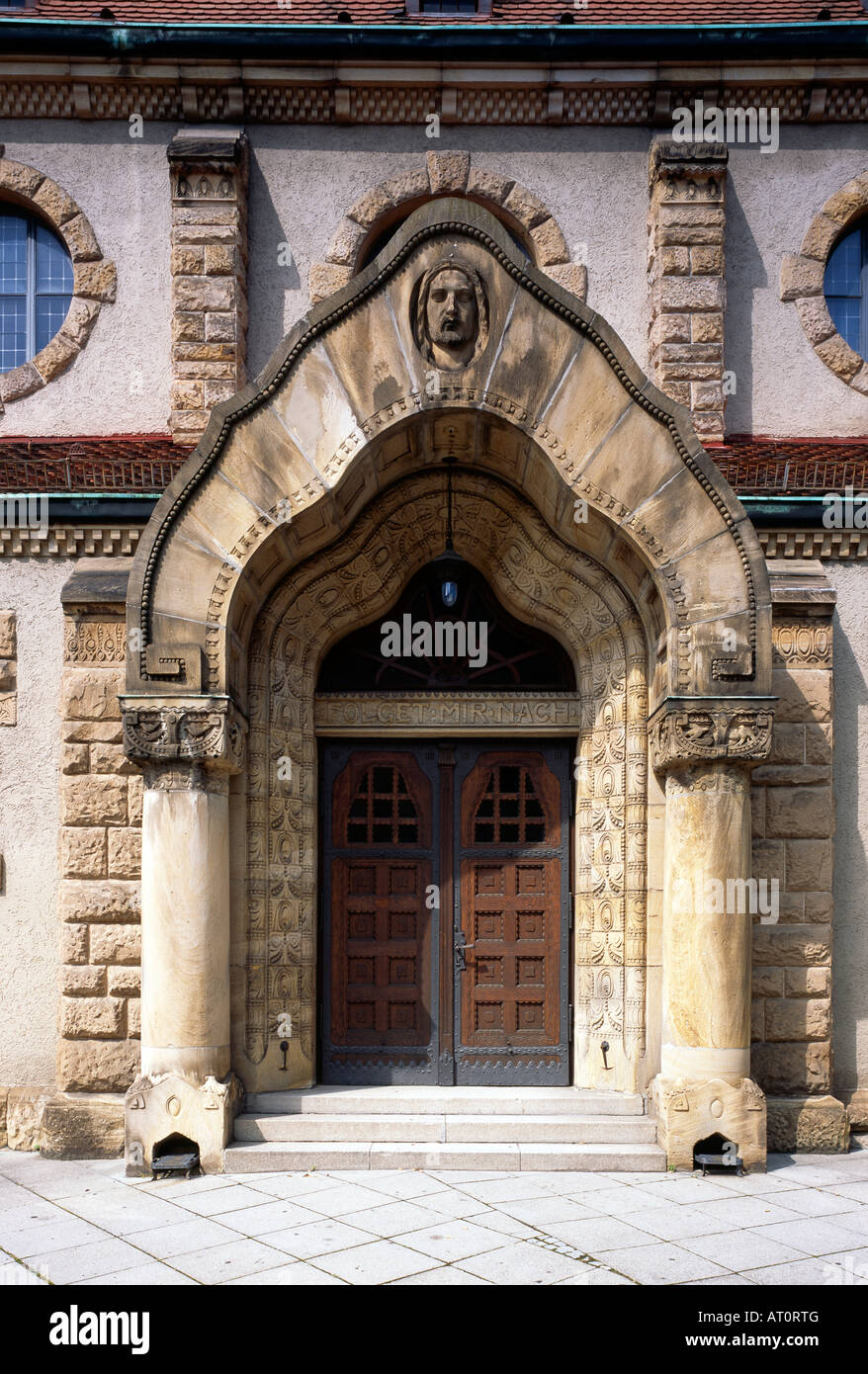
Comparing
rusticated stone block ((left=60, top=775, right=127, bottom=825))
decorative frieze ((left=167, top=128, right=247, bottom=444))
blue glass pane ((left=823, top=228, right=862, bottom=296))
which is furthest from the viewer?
blue glass pane ((left=823, top=228, right=862, bottom=296))

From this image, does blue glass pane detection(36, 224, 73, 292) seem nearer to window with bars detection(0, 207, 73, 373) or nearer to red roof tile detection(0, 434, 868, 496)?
window with bars detection(0, 207, 73, 373)

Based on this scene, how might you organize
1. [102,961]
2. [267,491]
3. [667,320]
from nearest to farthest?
[267,491] → [102,961] → [667,320]

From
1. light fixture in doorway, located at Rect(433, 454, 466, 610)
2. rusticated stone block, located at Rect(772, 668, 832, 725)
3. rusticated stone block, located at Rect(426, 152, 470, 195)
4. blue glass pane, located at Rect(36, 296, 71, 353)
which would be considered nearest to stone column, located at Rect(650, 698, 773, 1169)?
rusticated stone block, located at Rect(772, 668, 832, 725)

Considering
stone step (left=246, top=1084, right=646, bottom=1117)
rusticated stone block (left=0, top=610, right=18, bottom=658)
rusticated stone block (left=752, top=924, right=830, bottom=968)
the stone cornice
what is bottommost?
stone step (left=246, top=1084, right=646, bottom=1117)

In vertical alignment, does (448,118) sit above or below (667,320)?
above

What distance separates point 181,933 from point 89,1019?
120 centimetres

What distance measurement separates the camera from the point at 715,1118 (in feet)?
25.0

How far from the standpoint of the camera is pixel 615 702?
878 centimetres

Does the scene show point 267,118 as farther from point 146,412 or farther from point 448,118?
point 146,412

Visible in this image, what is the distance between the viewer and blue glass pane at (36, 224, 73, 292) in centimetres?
1106

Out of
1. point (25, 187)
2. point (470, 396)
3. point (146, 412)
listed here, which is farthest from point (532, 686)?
point (25, 187)

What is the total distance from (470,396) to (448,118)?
4.49 meters

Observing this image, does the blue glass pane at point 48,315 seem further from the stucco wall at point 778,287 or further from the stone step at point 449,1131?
the stone step at point 449,1131

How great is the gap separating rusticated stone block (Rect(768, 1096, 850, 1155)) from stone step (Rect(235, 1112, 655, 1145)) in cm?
95
